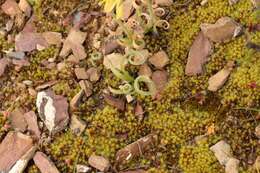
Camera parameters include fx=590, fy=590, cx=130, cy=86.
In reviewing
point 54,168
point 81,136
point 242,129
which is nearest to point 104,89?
point 81,136

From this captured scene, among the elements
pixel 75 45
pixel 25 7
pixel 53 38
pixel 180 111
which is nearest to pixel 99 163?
pixel 180 111

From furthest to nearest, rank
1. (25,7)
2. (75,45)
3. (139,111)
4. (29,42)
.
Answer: (25,7), (29,42), (75,45), (139,111)

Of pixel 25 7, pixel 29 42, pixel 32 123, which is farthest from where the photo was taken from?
pixel 25 7

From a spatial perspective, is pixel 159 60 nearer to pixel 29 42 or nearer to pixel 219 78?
pixel 219 78

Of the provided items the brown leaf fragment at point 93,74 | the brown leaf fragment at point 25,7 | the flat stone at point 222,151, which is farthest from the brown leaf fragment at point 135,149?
the brown leaf fragment at point 25,7

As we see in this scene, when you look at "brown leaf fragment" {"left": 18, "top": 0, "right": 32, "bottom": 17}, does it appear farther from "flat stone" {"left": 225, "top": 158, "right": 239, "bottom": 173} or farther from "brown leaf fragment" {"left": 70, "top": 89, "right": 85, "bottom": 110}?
"flat stone" {"left": 225, "top": 158, "right": 239, "bottom": 173}
